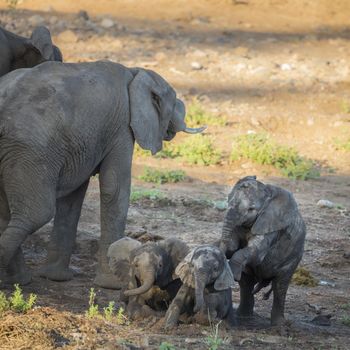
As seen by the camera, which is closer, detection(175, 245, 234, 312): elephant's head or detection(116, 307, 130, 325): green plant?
detection(175, 245, 234, 312): elephant's head

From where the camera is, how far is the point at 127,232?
35.5 ft

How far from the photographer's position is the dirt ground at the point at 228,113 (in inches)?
316

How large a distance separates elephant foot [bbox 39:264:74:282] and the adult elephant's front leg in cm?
28

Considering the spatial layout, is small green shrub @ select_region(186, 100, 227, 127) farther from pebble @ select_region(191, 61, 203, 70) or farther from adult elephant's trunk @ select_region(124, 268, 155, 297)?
adult elephant's trunk @ select_region(124, 268, 155, 297)

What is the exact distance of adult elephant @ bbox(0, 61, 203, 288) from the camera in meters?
8.75

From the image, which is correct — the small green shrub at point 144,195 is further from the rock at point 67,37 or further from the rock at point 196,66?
the rock at point 67,37

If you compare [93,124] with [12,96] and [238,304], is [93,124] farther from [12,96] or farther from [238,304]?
[238,304]

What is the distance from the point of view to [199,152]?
576 inches

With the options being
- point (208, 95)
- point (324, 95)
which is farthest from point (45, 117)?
point (324, 95)

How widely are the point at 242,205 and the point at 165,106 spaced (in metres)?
2.17

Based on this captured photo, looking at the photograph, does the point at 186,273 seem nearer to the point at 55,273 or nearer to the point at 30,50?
the point at 55,273

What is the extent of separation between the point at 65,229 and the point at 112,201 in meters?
0.55

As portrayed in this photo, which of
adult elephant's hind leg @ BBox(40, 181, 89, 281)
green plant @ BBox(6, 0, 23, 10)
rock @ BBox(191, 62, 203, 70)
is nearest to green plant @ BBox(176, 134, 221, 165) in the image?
rock @ BBox(191, 62, 203, 70)

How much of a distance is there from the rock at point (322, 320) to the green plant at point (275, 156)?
5.50 metres
